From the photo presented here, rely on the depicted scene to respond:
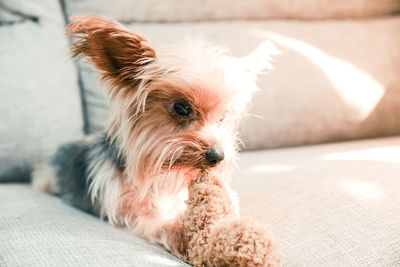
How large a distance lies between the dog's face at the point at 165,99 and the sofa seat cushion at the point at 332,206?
0.20 metres

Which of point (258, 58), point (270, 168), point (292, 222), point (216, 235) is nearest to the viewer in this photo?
point (216, 235)

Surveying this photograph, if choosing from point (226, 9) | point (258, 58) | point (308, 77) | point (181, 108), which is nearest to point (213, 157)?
point (181, 108)

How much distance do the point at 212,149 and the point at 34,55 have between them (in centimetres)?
103

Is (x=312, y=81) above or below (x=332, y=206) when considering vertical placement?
above

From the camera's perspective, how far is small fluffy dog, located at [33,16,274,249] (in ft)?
3.26

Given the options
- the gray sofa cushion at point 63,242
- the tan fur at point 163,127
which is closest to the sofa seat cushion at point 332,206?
the tan fur at point 163,127

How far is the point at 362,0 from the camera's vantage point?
2.04 m

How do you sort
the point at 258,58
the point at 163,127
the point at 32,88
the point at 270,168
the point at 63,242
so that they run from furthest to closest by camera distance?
1. the point at 32,88
2. the point at 270,168
3. the point at 258,58
4. the point at 163,127
5. the point at 63,242

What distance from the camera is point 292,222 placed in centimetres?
96

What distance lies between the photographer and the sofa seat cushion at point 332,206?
0.86 metres

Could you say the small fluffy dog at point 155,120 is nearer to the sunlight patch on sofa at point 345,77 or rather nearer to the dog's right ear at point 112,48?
the dog's right ear at point 112,48

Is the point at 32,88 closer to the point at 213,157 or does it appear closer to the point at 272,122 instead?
the point at 213,157

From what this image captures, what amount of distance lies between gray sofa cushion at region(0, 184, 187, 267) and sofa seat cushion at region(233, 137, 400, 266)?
318 millimetres

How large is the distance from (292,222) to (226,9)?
1305 millimetres
